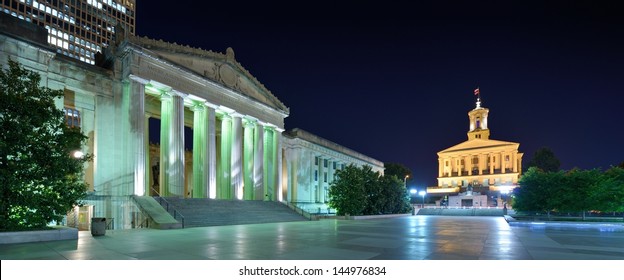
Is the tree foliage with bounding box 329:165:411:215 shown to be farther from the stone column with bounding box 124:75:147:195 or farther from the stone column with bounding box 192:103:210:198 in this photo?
the stone column with bounding box 124:75:147:195

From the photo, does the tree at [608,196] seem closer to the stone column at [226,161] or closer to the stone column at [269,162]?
the stone column at [269,162]

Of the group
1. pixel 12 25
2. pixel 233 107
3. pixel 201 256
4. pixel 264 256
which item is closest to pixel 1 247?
pixel 201 256

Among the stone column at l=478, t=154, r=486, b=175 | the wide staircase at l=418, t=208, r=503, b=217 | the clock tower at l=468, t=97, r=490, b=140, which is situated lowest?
the wide staircase at l=418, t=208, r=503, b=217

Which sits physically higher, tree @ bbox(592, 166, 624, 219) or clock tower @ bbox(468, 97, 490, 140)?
clock tower @ bbox(468, 97, 490, 140)

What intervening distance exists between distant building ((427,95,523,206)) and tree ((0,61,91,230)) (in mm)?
106664

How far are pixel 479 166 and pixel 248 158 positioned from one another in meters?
→ 99.5

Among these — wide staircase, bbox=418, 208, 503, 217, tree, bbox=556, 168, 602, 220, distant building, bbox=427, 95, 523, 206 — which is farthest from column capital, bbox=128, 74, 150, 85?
distant building, bbox=427, 95, 523, 206

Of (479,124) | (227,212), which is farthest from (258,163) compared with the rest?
(479,124)

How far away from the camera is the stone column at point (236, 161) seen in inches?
1668

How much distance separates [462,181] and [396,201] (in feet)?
267

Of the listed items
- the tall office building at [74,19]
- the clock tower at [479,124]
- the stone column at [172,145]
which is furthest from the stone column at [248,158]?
the clock tower at [479,124]

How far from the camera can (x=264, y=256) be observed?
12.5 m

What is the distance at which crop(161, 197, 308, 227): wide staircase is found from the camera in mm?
30391

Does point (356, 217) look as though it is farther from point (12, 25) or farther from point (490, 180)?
point (490, 180)
